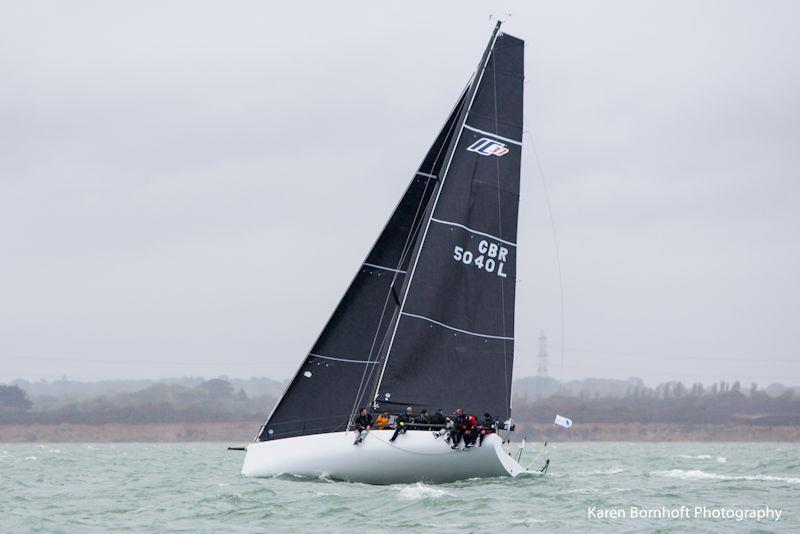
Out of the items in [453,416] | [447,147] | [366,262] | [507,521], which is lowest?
[507,521]

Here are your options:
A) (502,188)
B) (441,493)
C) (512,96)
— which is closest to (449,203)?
(502,188)

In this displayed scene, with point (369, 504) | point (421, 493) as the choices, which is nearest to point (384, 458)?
point (421, 493)

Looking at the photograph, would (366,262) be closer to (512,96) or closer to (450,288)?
(450,288)

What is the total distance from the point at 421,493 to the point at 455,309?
531cm

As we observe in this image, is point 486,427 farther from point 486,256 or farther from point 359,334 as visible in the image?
point 359,334

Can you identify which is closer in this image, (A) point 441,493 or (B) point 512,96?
(A) point 441,493

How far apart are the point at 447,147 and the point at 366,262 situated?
12.6ft

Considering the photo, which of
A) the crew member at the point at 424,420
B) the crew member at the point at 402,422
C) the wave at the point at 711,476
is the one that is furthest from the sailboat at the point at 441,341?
the wave at the point at 711,476

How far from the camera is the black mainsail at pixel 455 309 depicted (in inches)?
1075

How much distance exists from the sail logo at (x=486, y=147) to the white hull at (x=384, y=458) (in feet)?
22.8

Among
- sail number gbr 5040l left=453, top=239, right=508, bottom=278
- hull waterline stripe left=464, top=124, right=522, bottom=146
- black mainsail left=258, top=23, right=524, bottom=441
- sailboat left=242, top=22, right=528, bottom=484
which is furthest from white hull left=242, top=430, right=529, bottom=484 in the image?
hull waterline stripe left=464, top=124, right=522, bottom=146

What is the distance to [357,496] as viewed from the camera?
23734mm

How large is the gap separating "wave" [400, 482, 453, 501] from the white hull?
1.74 ft

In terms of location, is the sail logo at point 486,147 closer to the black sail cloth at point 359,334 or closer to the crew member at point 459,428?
the black sail cloth at point 359,334
